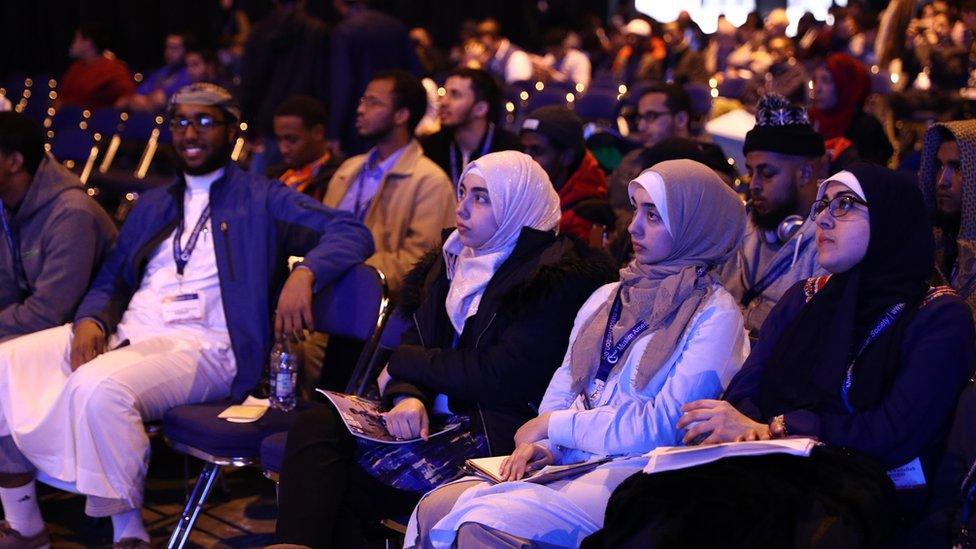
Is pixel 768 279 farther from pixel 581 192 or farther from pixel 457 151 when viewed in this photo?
pixel 457 151

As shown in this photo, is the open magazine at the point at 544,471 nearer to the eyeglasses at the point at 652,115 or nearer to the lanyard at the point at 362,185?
the lanyard at the point at 362,185

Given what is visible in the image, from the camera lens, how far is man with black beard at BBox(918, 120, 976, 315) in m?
3.15

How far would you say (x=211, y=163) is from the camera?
4152 millimetres

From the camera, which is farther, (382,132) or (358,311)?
(382,132)

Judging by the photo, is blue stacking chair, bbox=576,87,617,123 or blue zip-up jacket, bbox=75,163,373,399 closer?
blue zip-up jacket, bbox=75,163,373,399

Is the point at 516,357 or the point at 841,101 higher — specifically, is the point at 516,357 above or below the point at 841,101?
below

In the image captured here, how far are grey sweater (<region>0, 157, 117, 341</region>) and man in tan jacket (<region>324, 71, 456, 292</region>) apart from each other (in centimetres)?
104

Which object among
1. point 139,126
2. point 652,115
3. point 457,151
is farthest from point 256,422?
point 139,126

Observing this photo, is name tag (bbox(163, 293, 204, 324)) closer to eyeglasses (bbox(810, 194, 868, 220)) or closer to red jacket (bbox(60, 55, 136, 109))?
eyeglasses (bbox(810, 194, 868, 220))

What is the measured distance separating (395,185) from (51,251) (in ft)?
4.62

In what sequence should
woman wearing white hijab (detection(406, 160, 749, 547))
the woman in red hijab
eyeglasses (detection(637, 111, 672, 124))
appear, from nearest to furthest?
woman wearing white hijab (detection(406, 160, 749, 547)) → eyeglasses (detection(637, 111, 672, 124)) → the woman in red hijab

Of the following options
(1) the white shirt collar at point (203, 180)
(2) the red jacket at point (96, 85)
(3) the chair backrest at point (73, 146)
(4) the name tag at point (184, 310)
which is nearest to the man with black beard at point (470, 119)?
(1) the white shirt collar at point (203, 180)

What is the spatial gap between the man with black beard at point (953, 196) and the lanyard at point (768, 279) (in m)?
0.38

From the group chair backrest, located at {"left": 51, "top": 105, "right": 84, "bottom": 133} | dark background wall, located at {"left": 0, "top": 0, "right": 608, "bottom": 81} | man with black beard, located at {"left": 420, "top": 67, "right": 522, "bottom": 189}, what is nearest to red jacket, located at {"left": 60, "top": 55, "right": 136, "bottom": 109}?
chair backrest, located at {"left": 51, "top": 105, "right": 84, "bottom": 133}
